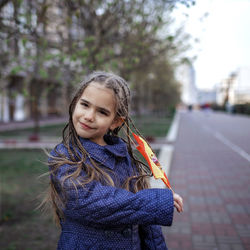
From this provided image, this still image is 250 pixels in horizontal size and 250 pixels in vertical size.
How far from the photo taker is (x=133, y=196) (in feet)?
4.35

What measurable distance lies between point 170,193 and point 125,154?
0.39 meters

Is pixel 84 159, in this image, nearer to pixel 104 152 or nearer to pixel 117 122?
pixel 104 152

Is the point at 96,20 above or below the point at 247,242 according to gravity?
above

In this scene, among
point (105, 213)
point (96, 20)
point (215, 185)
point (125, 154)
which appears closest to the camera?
Result: point (105, 213)

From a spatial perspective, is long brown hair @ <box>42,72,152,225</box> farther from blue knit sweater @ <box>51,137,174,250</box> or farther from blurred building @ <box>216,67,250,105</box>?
blurred building @ <box>216,67,250,105</box>

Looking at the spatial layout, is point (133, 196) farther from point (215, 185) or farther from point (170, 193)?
point (215, 185)

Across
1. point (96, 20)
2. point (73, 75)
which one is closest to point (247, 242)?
point (73, 75)

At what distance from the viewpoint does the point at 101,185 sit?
139 centimetres

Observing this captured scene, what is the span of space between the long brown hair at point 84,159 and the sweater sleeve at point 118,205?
0.05 meters

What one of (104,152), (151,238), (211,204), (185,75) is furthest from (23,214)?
(185,75)

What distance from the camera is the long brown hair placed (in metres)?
1.44

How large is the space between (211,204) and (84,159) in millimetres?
3577

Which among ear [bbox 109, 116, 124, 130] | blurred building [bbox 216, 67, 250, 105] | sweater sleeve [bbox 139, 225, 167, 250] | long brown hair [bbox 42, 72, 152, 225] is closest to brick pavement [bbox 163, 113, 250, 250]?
sweater sleeve [bbox 139, 225, 167, 250]

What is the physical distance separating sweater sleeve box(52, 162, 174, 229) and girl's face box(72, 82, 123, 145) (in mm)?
300
